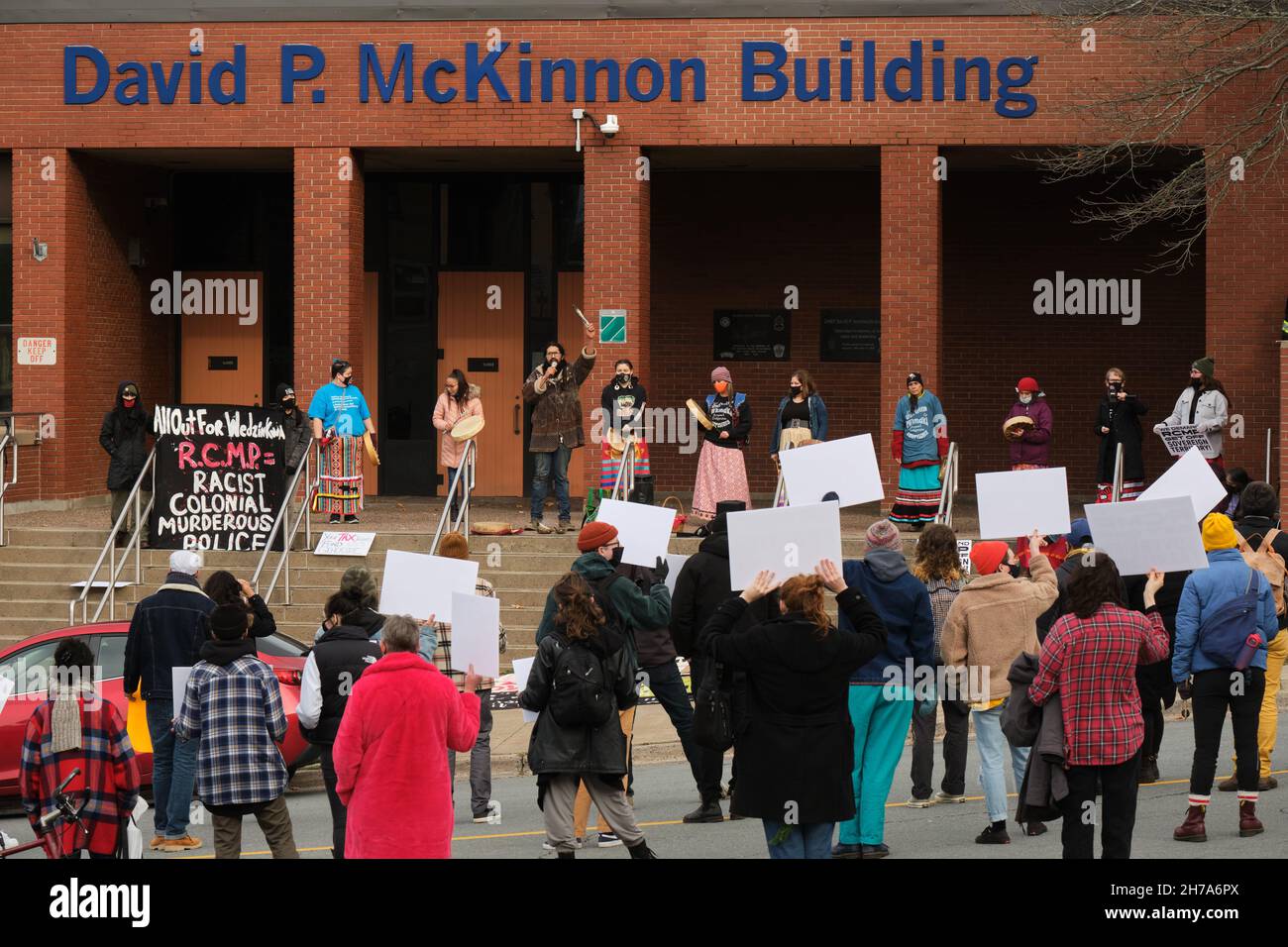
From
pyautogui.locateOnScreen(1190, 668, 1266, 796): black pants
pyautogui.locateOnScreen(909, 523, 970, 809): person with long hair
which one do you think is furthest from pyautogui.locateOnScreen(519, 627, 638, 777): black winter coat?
pyautogui.locateOnScreen(1190, 668, 1266, 796): black pants

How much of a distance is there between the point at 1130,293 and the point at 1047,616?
1478 cm

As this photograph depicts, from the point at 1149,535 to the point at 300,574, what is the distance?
1054cm

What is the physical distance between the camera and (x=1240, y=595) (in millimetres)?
9320

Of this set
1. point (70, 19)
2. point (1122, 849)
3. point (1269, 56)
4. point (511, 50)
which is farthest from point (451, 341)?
point (1122, 849)

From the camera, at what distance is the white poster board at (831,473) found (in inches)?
459

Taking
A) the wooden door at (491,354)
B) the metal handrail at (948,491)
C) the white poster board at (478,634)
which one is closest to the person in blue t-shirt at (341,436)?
the wooden door at (491,354)

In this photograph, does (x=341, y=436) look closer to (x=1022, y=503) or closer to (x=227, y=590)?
(x=227, y=590)

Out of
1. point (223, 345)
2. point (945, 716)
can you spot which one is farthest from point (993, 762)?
point (223, 345)

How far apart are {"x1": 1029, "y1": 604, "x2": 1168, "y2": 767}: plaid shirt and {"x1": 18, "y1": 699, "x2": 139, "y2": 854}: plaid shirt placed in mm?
4336

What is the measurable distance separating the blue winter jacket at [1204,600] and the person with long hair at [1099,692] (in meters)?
1.79

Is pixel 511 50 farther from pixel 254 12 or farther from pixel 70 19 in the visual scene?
pixel 70 19

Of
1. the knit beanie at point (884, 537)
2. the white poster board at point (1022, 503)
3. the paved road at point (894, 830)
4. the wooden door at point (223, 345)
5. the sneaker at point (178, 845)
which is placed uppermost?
the wooden door at point (223, 345)

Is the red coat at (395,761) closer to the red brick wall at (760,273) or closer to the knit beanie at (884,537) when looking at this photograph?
the knit beanie at (884,537)

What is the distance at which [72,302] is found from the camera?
21234mm
